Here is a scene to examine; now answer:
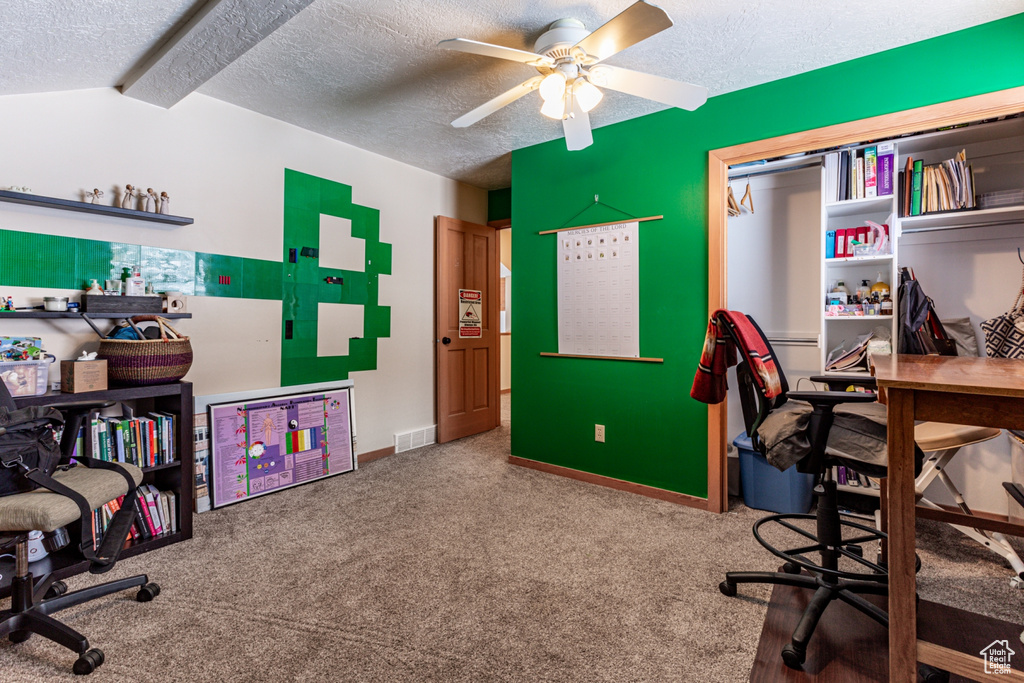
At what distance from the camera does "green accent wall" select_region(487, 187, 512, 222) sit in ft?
15.6

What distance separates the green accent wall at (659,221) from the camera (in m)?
2.24

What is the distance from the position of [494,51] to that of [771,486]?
2709 millimetres

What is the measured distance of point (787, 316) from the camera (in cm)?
311

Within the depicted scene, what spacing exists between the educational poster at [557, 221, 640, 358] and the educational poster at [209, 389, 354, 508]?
1.77 m

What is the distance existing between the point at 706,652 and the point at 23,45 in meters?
3.37

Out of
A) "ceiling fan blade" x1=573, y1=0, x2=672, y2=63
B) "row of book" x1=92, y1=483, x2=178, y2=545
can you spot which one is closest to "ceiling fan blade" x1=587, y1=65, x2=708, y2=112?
"ceiling fan blade" x1=573, y1=0, x2=672, y2=63

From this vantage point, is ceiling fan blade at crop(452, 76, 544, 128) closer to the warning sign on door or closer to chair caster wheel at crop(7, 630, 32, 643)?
the warning sign on door

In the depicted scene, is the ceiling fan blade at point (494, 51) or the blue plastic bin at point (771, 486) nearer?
the ceiling fan blade at point (494, 51)

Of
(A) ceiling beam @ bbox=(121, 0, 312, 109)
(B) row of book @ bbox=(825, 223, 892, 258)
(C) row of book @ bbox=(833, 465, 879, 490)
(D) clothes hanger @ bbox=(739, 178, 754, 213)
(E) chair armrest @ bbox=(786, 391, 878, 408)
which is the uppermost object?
(A) ceiling beam @ bbox=(121, 0, 312, 109)

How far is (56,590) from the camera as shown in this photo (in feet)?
5.95

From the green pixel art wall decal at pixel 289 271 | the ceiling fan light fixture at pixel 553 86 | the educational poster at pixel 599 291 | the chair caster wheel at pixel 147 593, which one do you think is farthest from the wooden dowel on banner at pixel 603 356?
the chair caster wheel at pixel 147 593

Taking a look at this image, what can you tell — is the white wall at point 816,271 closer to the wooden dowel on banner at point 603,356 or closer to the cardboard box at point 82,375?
the wooden dowel on banner at point 603,356

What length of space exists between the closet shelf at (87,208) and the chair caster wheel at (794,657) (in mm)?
3254

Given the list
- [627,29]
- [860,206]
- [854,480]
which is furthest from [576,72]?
[854,480]
